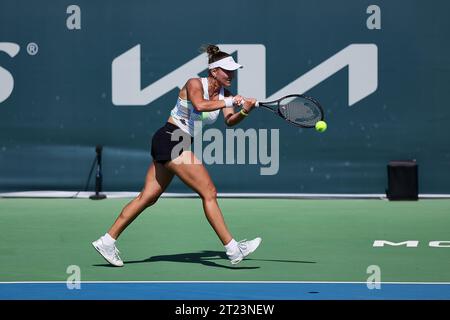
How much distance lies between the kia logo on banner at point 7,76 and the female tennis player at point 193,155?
5501 millimetres

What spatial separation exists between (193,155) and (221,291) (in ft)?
4.76

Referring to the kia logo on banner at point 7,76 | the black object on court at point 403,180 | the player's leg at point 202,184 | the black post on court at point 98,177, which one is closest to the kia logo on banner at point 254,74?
the black post on court at point 98,177

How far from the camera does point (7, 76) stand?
14141 millimetres

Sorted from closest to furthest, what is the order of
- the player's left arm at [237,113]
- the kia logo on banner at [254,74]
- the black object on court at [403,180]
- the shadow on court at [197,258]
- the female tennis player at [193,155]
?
the player's left arm at [237,113]
the female tennis player at [193,155]
the shadow on court at [197,258]
the black object on court at [403,180]
the kia logo on banner at [254,74]

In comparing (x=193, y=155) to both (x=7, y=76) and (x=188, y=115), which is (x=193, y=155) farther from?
(x=7, y=76)

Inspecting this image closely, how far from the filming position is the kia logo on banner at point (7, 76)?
46.2 ft

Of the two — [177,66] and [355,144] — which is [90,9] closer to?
[177,66]

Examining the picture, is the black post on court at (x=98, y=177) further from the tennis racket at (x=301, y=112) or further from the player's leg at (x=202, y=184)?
the player's leg at (x=202, y=184)

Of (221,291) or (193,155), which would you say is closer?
(221,291)

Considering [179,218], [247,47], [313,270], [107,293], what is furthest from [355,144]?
[107,293]

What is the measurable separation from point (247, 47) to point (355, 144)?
1.74 m

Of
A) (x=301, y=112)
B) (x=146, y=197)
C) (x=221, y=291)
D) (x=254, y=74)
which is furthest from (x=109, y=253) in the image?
(x=254, y=74)

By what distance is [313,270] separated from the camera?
8781 mm
